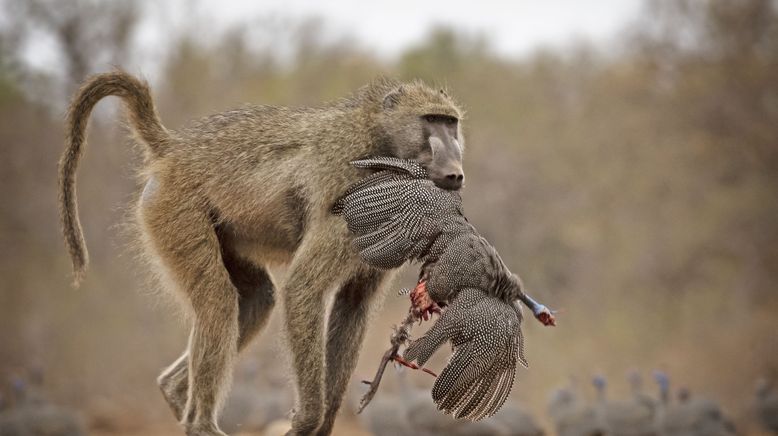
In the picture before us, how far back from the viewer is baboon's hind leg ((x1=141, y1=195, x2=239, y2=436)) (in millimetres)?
4371

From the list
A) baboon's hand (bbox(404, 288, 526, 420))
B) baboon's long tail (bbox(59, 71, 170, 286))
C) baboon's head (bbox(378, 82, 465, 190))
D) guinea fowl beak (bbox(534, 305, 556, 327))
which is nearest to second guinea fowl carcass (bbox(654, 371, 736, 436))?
baboon's head (bbox(378, 82, 465, 190))

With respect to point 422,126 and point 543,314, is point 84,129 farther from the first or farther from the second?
point 543,314

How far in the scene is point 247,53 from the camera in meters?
15.5

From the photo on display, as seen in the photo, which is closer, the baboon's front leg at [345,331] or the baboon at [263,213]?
the baboon at [263,213]

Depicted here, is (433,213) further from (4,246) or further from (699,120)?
(699,120)

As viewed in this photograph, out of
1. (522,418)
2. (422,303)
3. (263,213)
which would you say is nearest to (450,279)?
(422,303)

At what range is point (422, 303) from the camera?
13.1ft

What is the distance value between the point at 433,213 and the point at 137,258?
1.74m

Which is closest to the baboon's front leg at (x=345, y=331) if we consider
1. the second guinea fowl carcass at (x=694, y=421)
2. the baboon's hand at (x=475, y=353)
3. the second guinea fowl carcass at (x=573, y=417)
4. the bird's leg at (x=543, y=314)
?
the baboon's hand at (x=475, y=353)

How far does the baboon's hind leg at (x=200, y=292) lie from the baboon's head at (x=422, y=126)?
0.95 meters

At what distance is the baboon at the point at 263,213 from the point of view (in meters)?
4.19

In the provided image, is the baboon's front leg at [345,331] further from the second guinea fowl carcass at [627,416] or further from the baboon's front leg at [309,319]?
the second guinea fowl carcass at [627,416]

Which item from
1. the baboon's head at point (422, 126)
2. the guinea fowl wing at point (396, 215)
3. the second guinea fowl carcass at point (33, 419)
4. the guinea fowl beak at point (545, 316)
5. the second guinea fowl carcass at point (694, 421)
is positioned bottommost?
the second guinea fowl carcass at point (694, 421)

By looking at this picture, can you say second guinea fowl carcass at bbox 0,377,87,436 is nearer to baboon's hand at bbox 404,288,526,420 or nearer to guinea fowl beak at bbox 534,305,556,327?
baboon's hand at bbox 404,288,526,420
